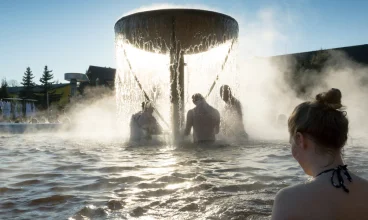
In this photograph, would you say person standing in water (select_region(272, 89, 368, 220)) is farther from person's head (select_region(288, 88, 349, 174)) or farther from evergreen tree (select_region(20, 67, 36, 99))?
evergreen tree (select_region(20, 67, 36, 99))

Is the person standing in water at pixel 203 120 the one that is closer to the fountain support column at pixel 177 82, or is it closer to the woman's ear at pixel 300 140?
the fountain support column at pixel 177 82

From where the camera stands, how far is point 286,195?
64.9 inches

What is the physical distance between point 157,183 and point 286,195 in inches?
103

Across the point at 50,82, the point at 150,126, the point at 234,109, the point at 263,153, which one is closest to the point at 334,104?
the point at 263,153

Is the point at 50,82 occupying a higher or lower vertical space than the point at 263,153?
higher

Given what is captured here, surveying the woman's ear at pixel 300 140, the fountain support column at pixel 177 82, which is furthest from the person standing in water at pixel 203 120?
the woman's ear at pixel 300 140

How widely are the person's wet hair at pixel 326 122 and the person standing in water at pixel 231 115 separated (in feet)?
23.1

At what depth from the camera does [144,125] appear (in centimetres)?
930

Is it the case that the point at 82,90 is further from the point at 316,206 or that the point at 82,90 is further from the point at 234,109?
the point at 316,206

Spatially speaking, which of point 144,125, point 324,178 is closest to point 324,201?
point 324,178

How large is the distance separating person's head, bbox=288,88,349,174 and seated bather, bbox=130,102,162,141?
25.0 feet

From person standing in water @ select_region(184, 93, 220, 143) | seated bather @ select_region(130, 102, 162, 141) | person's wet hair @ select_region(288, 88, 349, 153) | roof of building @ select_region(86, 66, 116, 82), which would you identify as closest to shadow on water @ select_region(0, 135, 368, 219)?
person's wet hair @ select_region(288, 88, 349, 153)

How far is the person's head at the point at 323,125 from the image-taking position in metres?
1.65

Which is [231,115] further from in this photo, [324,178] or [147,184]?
[324,178]
